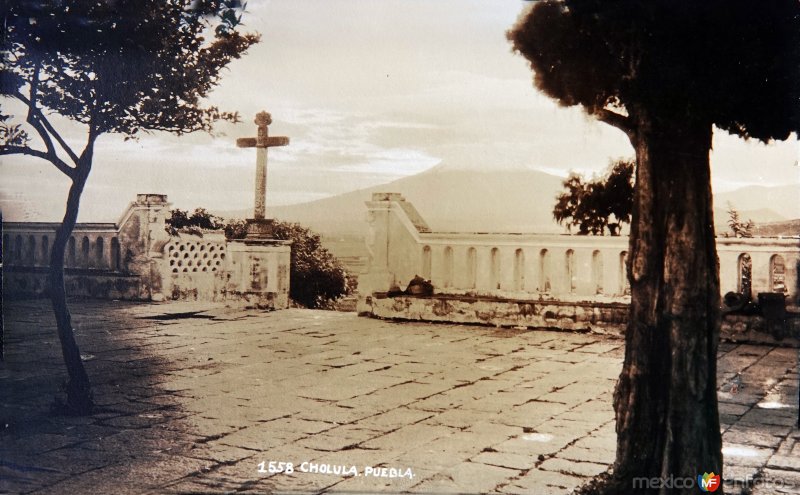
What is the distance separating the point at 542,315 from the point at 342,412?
3.99m

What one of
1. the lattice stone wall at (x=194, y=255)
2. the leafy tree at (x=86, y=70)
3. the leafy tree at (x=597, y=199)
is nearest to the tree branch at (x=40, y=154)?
the leafy tree at (x=86, y=70)

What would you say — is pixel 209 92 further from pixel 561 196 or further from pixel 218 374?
pixel 561 196

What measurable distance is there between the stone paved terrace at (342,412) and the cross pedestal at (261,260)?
7.01 feet

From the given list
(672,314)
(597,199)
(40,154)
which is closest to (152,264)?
(40,154)

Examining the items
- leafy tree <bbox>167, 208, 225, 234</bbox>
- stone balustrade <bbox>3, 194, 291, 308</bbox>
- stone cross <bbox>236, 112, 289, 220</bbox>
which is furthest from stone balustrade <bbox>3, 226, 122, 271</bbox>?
leafy tree <bbox>167, 208, 225, 234</bbox>

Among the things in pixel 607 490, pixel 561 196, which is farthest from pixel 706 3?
pixel 561 196

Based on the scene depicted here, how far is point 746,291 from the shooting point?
720 centimetres

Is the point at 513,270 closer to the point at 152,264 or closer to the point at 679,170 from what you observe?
the point at 152,264

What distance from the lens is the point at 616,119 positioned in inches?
121

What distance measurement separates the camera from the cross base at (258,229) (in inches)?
373

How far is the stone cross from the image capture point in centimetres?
950

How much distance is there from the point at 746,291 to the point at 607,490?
5.05m

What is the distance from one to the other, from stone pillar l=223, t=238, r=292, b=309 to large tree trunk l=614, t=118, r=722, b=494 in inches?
276

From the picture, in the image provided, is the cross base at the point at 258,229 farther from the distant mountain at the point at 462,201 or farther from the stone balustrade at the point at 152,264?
the distant mountain at the point at 462,201
